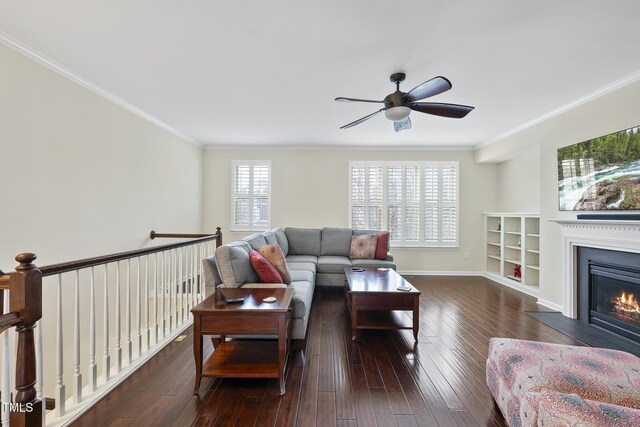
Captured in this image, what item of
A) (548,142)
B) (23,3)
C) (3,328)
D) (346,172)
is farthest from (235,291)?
(548,142)

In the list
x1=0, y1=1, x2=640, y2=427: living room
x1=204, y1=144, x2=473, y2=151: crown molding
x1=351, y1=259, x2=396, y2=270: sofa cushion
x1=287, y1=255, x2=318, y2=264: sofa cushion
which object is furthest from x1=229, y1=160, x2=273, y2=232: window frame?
x1=351, y1=259, x2=396, y2=270: sofa cushion

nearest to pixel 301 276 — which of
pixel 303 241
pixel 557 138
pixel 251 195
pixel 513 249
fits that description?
pixel 303 241

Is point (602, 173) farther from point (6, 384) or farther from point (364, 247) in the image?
point (6, 384)

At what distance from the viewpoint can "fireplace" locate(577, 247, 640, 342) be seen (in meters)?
2.93

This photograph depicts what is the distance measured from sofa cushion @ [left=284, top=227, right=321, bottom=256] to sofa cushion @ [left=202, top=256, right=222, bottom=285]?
2.69m

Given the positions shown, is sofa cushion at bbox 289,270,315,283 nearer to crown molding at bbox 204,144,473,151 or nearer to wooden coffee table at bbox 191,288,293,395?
wooden coffee table at bbox 191,288,293,395

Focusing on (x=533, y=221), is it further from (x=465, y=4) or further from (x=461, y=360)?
(x=465, y=4)

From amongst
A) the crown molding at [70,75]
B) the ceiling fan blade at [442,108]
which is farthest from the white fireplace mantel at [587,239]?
the crown molding at [70,75]

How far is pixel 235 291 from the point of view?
7.97 feet

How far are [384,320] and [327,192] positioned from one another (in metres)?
3.31

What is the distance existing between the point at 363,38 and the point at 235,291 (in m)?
2.41

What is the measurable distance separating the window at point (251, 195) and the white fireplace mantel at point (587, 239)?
4.92 m

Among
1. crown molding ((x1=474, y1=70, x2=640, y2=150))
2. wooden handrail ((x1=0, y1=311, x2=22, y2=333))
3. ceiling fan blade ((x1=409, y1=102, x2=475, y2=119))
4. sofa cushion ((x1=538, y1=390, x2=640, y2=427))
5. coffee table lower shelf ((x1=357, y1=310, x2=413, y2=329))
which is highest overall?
crown molding ((x1=474, y1=70, x2=640, y2=150))

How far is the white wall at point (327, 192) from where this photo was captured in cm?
586
